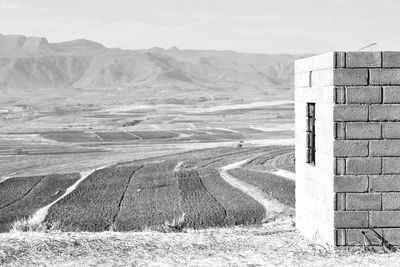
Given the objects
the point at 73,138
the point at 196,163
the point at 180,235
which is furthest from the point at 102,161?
the point at 180,235

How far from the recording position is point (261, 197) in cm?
2852

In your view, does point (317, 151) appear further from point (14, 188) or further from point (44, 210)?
point (14, 188)

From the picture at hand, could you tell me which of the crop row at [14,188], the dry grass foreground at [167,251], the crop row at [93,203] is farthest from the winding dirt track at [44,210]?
the dry grass foreground at [167,251]

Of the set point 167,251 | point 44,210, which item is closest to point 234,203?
point 44,210

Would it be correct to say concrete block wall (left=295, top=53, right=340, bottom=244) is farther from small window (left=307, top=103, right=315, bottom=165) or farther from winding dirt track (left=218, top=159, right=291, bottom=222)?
winding dirt track (left=218, top=159, right=291, bottom=222)

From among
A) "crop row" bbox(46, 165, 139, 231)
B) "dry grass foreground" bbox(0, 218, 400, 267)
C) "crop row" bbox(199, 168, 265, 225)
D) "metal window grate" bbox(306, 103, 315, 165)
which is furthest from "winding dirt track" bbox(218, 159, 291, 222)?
"dry grass foreground" bbox(0, 218, 400, 267)

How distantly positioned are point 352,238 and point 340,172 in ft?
4.00

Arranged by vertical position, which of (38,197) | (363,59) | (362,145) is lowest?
(38,197)

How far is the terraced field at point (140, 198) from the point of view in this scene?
975 inches

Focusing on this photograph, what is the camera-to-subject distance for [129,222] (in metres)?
24.7

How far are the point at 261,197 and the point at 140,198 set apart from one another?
20.9 feet

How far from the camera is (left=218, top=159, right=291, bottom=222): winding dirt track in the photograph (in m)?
23.7

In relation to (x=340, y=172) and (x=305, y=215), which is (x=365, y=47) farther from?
(x=305, y=215)

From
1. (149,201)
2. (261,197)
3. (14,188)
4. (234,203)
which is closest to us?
(234,203)
